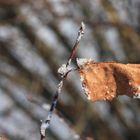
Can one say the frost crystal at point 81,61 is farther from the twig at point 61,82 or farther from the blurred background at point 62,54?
the blurred background at point 62,54

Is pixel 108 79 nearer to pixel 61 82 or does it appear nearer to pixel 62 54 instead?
pixel 61 82

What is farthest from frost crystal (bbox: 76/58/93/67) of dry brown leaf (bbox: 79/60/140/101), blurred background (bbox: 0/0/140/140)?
blurred background (bbox: 0/0/140/140)

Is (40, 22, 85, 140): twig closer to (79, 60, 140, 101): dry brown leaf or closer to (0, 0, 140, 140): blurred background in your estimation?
(79, 60, 140, 101): dry brown leaf

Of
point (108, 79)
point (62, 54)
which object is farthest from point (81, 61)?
point (62, 54)

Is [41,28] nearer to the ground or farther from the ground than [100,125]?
farther from the ground

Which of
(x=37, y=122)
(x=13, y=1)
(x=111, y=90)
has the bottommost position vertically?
(x=111, y=90)

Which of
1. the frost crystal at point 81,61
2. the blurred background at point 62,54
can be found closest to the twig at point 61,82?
the frost crystal at point 81,61

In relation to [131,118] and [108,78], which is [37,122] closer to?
[131,118]

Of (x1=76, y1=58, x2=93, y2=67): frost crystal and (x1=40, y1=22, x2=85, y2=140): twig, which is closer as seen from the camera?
(x1=40, y1=22, x2=85, y2=140): twig

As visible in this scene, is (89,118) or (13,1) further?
(89,118)

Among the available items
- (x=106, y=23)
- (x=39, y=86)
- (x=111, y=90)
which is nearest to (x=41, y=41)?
(x=39, y=86)
